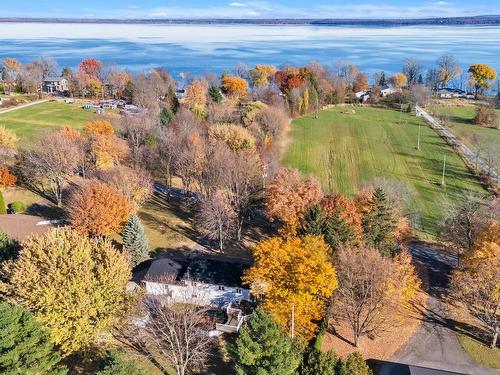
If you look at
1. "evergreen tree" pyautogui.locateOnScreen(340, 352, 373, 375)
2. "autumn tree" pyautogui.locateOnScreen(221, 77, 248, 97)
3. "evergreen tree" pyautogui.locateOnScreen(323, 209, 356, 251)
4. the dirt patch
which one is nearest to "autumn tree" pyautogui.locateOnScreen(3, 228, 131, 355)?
"evergreen tree" pyautogui.locateOnScreen(340, 352, 373, 375)

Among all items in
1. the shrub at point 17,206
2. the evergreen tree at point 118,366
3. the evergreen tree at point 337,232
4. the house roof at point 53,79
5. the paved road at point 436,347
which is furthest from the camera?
the house roof at point 53,79

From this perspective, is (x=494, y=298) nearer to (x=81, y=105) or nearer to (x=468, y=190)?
(x=468, y=190)

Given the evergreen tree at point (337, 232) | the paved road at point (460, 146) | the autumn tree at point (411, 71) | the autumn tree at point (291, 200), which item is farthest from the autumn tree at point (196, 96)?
the autumn tree at point (411, 71)

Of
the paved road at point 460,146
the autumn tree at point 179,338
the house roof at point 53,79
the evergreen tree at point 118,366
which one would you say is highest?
the house roof at point 53,79

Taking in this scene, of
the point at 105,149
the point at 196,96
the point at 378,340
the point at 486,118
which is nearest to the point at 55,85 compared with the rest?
the point at 196,96

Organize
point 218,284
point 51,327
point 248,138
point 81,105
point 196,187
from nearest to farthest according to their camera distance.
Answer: point 51,327, point 218,284, point 196,187, point 248,138, point 81,105

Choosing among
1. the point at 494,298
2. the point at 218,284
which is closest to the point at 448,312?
the point at 494,298

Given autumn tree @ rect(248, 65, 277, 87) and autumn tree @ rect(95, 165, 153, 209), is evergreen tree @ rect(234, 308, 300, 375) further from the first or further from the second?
autumn tree @ rect(248, 65, 277, 87)

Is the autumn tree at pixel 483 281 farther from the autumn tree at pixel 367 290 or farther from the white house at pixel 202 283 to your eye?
the white house at pixel 202 283
